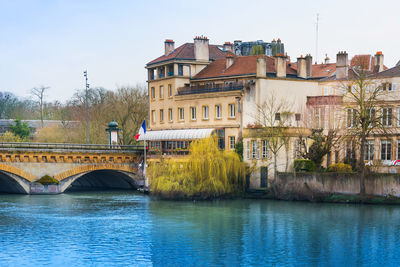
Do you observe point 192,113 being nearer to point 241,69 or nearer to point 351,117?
point 241,69

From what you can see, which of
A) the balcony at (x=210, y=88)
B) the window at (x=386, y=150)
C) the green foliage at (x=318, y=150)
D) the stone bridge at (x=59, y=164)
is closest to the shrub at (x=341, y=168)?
the green foliage at (x=318, y=150)

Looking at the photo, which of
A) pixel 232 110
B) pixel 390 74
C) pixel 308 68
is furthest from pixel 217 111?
pixel 390 74

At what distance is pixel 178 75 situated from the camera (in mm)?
69500

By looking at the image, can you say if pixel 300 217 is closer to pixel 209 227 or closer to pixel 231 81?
pixel 209 227

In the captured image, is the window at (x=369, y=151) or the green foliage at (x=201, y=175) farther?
the window at (x=369, y=151)

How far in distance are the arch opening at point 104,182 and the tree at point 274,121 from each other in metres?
17.0

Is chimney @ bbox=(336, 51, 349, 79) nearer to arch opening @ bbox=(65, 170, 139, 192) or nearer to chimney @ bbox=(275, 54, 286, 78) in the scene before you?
chimney @ bbox=(275, 54, 286, 78)

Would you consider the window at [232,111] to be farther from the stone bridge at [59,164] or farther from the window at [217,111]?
the stone bridge at [59,164]

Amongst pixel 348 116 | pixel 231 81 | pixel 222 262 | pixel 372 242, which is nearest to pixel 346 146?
pixel 348 116

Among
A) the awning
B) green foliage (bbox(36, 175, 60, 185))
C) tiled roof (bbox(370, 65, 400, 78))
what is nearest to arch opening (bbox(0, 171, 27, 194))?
green foliage (bbox(36, 175, 60, 185))

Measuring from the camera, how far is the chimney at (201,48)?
230ft

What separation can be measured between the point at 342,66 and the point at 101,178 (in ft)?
101

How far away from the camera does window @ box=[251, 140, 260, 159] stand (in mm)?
58281

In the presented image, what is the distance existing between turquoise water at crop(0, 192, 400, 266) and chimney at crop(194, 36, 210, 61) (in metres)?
21.9
